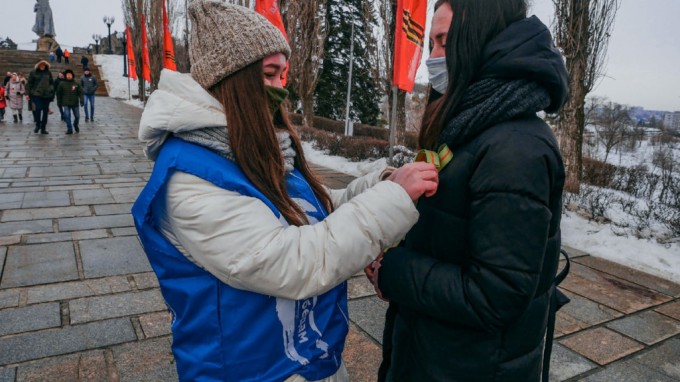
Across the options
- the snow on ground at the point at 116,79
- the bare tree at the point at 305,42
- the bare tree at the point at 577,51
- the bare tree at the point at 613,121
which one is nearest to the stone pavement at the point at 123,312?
the bare tree at the point at 577,51

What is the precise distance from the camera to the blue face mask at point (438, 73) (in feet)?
4.55

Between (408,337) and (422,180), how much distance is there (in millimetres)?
530

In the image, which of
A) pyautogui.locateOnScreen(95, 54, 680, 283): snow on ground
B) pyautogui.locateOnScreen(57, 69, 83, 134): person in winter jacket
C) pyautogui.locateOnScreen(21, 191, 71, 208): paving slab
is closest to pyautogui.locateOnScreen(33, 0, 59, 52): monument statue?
pyautogui.locateOnScreen(57, 69, 83, 134): person in winter jacket

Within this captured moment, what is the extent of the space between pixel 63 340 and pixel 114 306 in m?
0.52

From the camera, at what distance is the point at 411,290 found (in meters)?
1.29

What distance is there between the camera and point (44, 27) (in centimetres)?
4272

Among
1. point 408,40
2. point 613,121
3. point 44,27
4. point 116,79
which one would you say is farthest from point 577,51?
point 44,27

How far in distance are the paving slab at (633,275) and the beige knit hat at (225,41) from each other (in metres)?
4.50

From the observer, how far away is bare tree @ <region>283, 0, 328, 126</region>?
1639 cm

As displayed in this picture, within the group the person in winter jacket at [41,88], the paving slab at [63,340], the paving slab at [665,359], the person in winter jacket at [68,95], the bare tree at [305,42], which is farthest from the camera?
the bare tree at [305,42]

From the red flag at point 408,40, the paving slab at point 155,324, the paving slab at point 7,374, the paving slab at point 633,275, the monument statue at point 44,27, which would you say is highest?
the monument statue at point 44,27

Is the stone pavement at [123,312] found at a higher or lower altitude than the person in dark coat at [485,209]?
lower

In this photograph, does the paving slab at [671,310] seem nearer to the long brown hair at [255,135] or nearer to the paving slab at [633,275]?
the paving slab at [633,275]

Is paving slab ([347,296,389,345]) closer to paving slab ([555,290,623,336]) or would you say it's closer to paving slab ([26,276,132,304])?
paving slab ([555,290,623,336])
